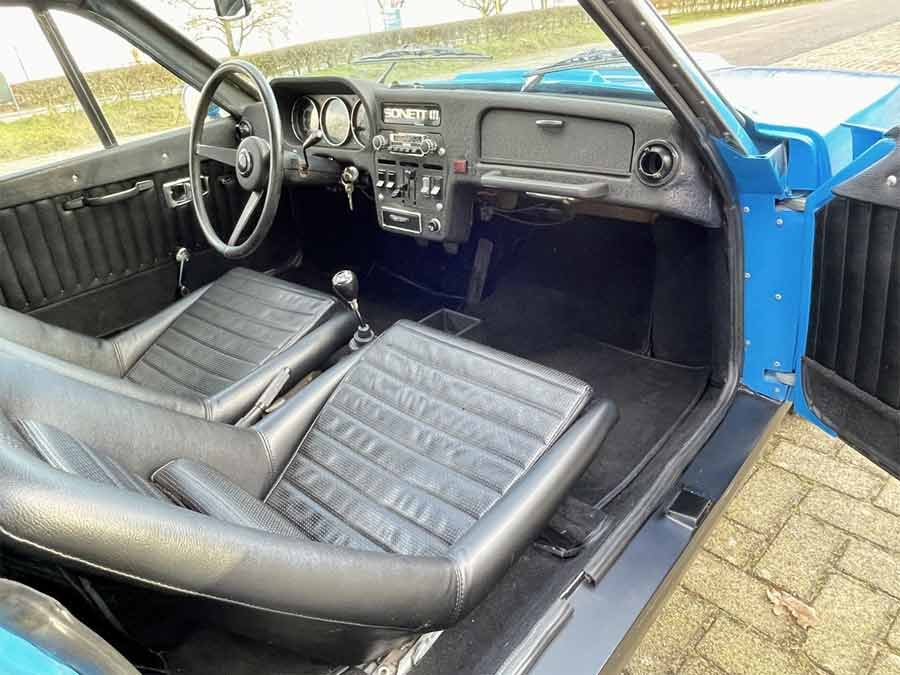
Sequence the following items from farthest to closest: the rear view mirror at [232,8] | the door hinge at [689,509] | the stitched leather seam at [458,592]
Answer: the rear view mirror at [232,8] → the door hinge at [689,509] → the stitched leather seam at [458,592]

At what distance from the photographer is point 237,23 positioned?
92.4 inches

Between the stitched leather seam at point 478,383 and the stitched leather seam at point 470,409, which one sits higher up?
the stitched leather seam at point 478,383

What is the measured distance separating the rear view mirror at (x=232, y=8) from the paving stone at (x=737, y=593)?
7.18 ft

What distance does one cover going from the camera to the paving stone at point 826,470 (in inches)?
78.8

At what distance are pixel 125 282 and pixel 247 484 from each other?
1.52 meters

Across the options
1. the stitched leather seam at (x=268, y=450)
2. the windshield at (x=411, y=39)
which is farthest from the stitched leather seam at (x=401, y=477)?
the windshield at (x=411, y=39)

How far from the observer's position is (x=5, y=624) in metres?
0.55

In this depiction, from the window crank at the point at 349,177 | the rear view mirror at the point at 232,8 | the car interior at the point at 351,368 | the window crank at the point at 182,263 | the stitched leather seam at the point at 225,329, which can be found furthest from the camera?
the window crank at the point at 182,263

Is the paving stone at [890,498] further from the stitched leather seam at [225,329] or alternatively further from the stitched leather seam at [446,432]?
the stitched leather seam at [225,329]

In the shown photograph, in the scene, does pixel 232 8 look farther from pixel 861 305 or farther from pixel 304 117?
pixel 861 305

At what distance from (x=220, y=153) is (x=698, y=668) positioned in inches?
85.7

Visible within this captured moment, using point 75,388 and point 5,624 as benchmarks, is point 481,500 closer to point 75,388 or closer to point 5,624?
point 75,388

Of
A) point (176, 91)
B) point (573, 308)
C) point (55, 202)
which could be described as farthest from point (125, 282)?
point (573, 308)

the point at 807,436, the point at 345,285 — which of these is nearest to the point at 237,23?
the point at 345,285
